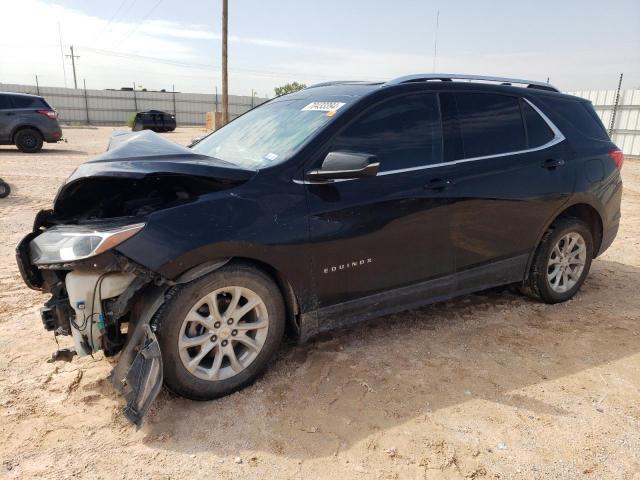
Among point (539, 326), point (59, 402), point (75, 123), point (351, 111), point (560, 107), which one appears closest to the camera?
point (59, 402)

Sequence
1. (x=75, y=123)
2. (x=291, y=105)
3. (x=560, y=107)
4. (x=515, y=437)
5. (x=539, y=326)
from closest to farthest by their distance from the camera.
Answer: (x=515, y=437)
(x=291, y=105)
(x=539, y=326)
(x=560, y=107)
(x=75, y=123)

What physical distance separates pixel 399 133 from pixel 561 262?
6.92 feet

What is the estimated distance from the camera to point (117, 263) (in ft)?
8.12

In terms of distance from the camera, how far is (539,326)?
3.91 metres

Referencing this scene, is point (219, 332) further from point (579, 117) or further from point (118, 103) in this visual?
point (118, 103)

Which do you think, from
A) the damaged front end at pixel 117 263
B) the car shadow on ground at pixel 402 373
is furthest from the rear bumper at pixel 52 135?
the car shadow on ground at pixel 402 373

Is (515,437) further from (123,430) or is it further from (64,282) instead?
(64,282)

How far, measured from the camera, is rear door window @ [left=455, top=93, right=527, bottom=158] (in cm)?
354

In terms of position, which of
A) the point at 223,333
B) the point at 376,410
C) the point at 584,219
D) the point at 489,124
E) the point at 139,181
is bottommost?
the point at 376,410

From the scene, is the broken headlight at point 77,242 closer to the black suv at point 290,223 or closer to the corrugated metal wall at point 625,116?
the black suv at point 290,223

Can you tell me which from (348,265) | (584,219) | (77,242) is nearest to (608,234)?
(584,219)

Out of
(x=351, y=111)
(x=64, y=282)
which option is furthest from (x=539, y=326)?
(x=64, y=282)

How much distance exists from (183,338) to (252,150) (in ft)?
4.35

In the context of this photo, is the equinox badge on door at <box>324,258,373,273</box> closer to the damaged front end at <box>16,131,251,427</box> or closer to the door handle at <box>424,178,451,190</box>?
the door handle at <box>424,178,451,190</box>
